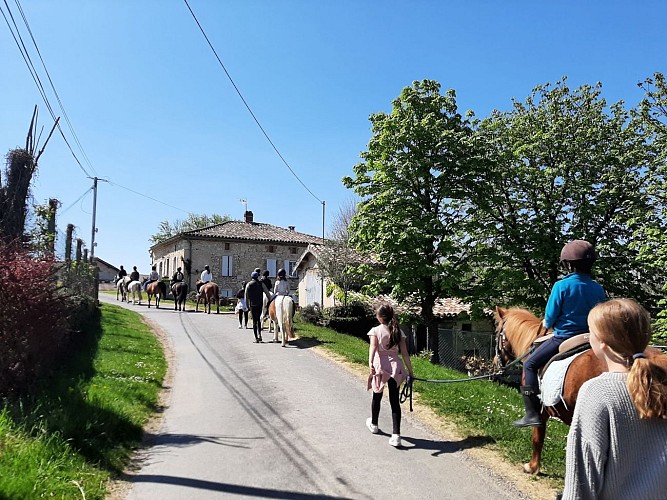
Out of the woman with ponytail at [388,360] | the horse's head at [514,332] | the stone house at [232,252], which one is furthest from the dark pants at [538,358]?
the stone house at [232,252]

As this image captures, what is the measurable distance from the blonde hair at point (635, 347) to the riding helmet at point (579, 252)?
9.99ft

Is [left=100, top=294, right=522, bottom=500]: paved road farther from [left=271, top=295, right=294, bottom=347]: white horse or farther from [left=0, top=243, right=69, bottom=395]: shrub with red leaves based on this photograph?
[left=271, top=295, right=294, bottom=347]: white horse

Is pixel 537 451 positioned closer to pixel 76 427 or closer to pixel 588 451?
pixel 588 451

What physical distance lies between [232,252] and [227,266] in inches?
50.3

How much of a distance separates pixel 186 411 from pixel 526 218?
19.5m

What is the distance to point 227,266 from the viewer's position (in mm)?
43562

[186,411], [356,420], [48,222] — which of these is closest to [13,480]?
[186,411]

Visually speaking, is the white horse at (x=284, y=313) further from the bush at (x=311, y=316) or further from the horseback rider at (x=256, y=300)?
the bush at (x=311, y=316)

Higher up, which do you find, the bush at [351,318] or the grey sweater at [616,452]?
the grey sweater at [616,452]

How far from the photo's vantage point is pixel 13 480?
4426mm

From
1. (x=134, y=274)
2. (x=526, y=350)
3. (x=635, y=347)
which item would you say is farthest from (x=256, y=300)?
(x=134, y=274)

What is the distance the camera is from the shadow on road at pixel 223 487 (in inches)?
195

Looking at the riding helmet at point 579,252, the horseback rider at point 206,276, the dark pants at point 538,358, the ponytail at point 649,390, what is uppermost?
the horseback rider at point 206,276

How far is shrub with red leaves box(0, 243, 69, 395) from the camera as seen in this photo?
24.3ft
